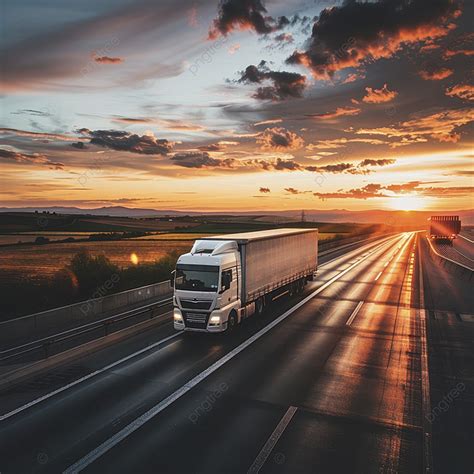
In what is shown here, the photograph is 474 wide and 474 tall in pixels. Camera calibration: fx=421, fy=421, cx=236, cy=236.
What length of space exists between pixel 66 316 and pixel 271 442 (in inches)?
598

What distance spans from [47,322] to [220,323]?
29.2 feet

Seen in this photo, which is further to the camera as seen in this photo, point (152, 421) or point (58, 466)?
point (152, 421)

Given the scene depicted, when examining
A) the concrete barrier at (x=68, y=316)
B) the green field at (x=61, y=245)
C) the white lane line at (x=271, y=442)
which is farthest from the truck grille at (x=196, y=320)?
the green field at (x=61, y=245)

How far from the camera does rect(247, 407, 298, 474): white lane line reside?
850 cm

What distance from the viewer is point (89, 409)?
11.2 m

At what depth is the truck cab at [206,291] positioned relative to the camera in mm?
17172

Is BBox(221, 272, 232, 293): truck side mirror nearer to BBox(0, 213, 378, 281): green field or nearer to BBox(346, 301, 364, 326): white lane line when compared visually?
BBox(346, 301, 364, 326): white lane line

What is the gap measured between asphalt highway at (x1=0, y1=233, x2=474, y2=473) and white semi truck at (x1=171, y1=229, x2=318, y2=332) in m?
1.03

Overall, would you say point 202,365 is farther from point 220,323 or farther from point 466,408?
point 466,408

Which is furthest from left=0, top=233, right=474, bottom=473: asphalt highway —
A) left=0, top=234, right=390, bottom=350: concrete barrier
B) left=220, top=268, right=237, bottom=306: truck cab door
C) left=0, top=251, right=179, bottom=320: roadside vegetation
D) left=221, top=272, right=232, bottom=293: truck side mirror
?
left=0, top=251, right=179, bottom=320: roadside vegetation

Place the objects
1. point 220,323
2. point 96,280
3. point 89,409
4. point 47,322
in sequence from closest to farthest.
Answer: point 89,409 → point 220,323 → point 47,322 → point 96,280

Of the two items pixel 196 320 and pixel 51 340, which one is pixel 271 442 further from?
pixel 51 340

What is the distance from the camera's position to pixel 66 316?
70.0 ft

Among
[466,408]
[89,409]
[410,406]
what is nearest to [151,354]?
[89,409]
